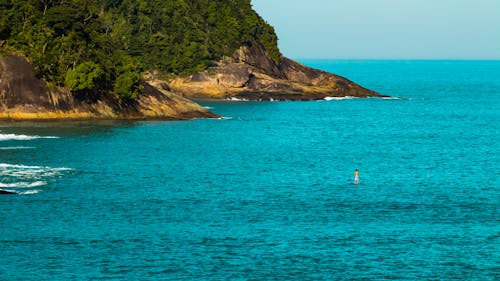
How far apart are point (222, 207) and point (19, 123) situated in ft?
220

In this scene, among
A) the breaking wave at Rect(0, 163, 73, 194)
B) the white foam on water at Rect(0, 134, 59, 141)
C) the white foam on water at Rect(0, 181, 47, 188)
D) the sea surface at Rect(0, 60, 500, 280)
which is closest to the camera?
the sea surface at Rect(0, 60, 500, 280)

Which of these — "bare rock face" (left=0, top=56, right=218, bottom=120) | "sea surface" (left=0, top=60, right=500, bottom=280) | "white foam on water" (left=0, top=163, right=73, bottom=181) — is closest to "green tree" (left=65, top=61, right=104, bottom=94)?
"bare rock face" (left=0, top=56, right=218, bottom=120)

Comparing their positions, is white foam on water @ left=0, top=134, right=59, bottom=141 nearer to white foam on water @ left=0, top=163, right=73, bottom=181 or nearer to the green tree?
the green tree

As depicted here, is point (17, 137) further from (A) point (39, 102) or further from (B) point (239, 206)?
(B) point (239, 206)

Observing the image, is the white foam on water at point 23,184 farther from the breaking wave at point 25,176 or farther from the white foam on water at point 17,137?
the white foam on water at point 17,137

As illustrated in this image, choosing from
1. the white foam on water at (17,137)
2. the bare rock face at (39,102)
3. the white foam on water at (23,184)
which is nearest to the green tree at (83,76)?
the bare rock face at (39,102)

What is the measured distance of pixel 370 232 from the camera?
7438 cm

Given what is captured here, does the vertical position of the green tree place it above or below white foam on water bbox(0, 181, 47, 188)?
above

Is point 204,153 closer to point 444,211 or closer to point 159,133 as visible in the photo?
point 159,133

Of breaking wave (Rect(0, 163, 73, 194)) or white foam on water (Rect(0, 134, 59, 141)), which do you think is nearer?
breaking wave (Rect(0, 163, 73, 194))

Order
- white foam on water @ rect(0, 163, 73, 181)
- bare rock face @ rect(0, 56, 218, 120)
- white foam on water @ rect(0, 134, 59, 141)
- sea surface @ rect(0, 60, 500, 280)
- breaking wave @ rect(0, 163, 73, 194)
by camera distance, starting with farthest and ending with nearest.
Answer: bare rock face @ rect(0, 56, 218, 120) < white foam on water @ rect(0, 134, 59, 141) < white foam on water @ rect(0, 163, 73, 181) < breaking wave @ rect(0, 163, 73, 194) < sea surface @ rect(0, 60, 500, 280)

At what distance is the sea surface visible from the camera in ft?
210

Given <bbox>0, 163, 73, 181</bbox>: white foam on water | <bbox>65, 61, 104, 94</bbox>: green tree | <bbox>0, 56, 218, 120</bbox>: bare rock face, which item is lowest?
<bbox>0, 163, 73, 181</bbox>: white foam on water

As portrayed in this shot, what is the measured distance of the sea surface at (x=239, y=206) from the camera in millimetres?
64062
